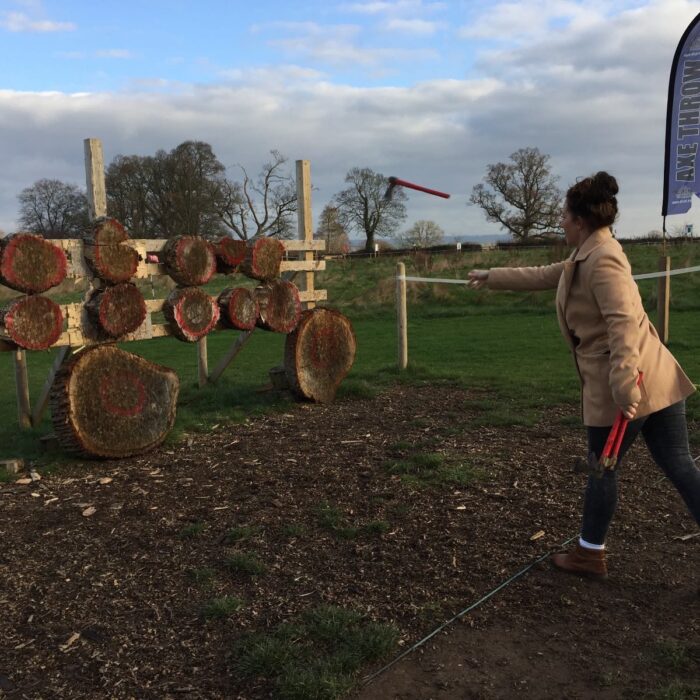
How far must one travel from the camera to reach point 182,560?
4145mm

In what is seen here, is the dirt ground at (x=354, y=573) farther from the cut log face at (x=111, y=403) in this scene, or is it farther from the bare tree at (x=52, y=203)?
the bare tree at (x=52, y=203)

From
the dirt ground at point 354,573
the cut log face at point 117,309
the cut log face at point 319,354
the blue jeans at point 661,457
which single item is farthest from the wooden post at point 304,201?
the blue jeans at point 661,457

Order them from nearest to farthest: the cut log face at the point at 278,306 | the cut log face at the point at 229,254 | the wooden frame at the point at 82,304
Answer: the wooden frame at the point at 82,304
the cut log face at the point at 229,254
the cut log face at the point at 278,306

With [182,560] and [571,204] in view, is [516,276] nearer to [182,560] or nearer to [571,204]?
[571,204]

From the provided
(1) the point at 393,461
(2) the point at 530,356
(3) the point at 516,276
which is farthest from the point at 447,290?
(3) the point at 516,276

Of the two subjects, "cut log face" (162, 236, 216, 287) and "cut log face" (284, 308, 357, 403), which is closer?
"cut log face" (162, 236, 216, 287)

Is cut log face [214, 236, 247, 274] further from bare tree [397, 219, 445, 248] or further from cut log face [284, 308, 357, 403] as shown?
bare tree [397, 219, 445, 248]

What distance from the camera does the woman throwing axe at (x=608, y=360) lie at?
128 inches

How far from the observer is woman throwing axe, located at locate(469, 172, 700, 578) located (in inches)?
128

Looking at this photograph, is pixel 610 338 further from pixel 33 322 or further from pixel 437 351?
pixel 437 351

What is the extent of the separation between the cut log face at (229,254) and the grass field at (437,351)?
1630 mm

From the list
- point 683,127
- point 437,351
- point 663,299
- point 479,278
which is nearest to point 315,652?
point 479,278

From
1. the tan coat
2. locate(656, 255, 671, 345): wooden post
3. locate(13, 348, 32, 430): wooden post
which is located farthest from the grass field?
the tan coat

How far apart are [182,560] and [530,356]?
30.3 feet
